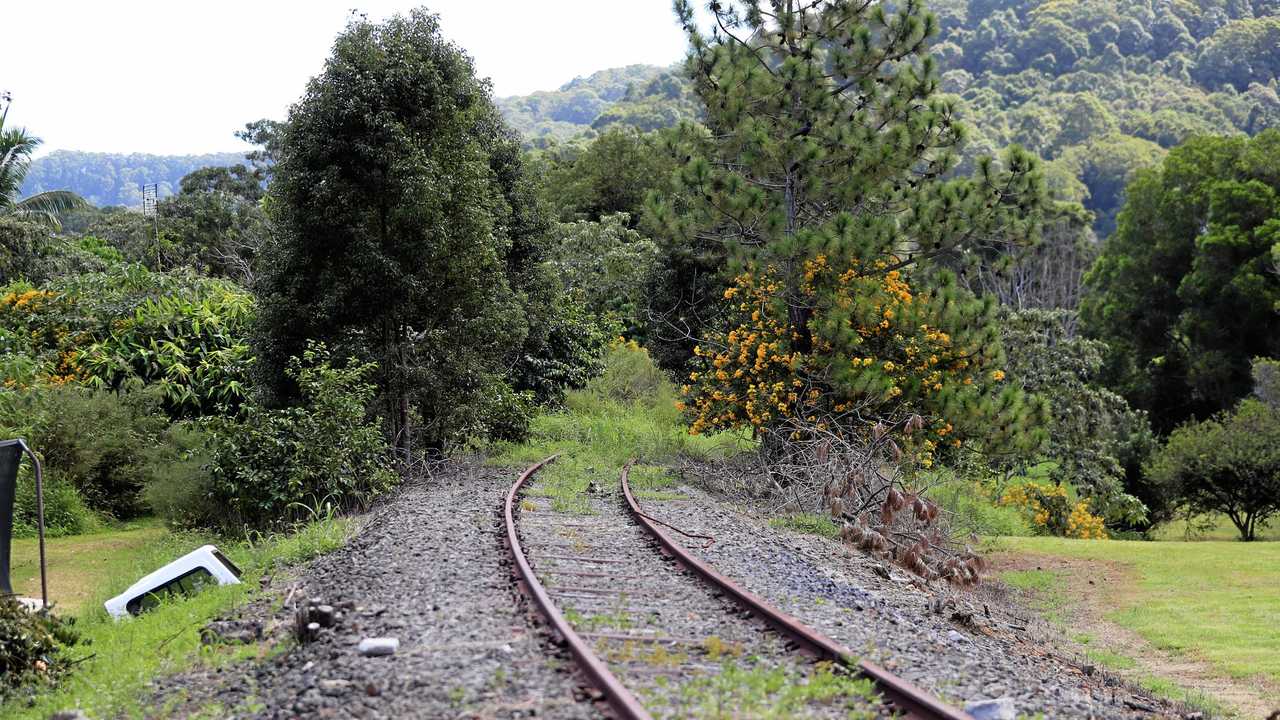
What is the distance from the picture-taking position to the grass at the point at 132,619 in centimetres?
662

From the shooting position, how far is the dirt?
810cm

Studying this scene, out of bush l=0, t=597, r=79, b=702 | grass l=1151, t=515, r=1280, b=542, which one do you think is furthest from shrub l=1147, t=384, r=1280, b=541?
bush l=0, t=597, r=79, b=702

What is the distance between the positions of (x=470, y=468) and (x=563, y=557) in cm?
765

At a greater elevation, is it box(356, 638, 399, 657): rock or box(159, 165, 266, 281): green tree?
box(159, 165, 266, 281): green tree

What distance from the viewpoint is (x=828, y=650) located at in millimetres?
6066

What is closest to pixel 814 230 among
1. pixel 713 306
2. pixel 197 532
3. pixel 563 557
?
pixel 563 557

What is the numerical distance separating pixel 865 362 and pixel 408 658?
424 inches

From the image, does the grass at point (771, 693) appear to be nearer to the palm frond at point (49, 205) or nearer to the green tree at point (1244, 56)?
the palm frond at point (49, 205)

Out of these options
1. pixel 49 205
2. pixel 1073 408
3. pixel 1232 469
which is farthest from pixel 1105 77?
pixel 49 205

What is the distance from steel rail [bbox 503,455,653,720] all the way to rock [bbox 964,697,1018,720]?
1.63m

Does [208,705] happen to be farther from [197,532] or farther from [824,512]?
[197,532]

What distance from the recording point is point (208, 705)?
18.5 ft

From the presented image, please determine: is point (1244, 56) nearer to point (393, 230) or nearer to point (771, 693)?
point (393, 230)

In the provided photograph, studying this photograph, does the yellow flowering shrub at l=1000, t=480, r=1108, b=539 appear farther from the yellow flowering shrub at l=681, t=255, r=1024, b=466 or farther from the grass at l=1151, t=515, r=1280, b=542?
the yellow flowering shrub at l=681, t=255, r=1024, b=466
